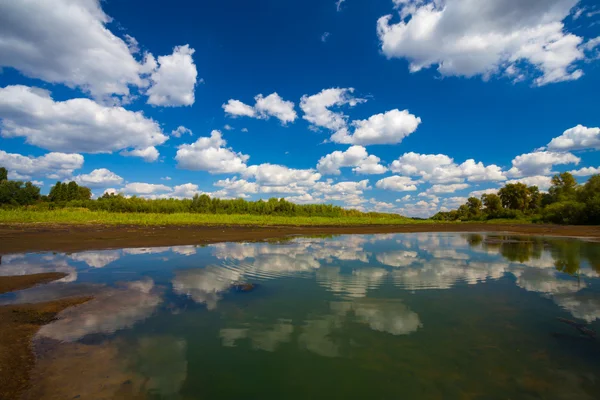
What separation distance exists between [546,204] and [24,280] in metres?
86.7

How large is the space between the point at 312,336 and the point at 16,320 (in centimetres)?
647

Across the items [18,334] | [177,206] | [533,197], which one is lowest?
[18,334]

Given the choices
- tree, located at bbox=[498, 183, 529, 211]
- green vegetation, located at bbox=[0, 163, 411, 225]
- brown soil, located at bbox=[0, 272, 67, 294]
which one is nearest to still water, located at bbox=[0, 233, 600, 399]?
brown soil, located at bbox=[0, 272, 67, 294]

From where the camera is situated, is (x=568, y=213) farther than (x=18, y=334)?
Yes

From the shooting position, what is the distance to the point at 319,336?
583 cm

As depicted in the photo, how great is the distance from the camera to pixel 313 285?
9.47 meters

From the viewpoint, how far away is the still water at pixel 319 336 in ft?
13.8

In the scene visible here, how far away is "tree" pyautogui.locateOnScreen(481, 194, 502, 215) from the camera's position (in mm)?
74562

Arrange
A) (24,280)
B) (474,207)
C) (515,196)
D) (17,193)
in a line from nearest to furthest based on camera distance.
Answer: (24,280), (17,193), (515,196), (474,207)

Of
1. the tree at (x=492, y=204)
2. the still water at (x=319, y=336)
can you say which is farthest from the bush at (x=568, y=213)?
the still water at (x=319, y=336)

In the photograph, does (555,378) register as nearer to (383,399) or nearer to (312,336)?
(383,399)

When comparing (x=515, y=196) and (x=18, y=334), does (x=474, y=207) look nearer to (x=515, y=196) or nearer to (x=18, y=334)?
(x=515, y=196)

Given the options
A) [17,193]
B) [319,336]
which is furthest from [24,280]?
[17,193]

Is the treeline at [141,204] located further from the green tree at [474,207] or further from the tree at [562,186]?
the tree at [562,186]
